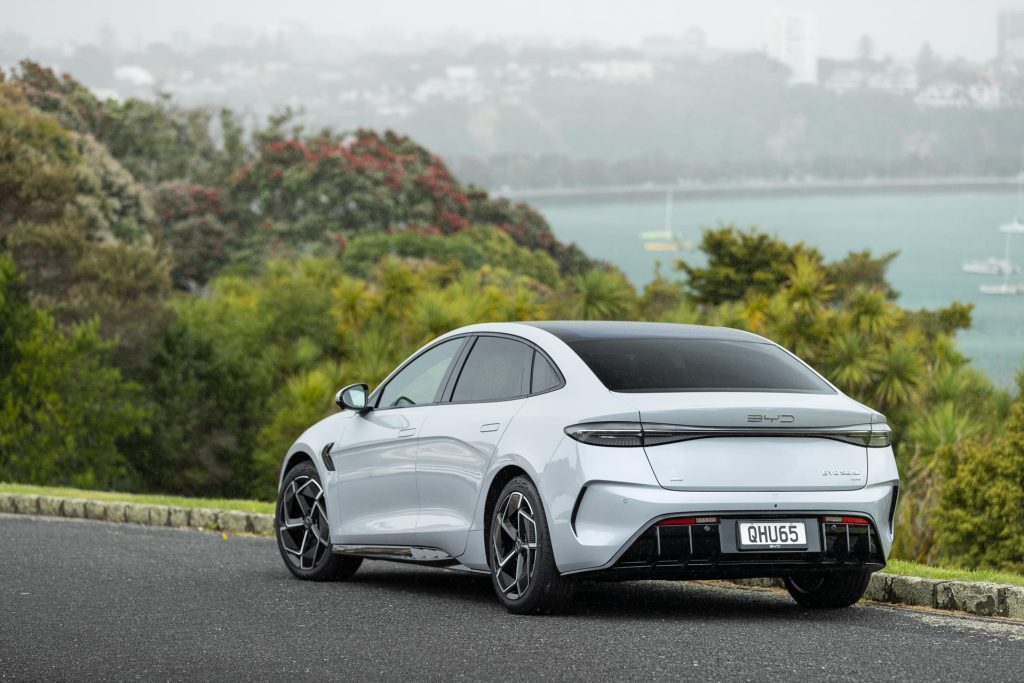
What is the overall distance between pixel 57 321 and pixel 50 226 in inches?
97.7

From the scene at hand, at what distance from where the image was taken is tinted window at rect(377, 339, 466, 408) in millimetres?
8812

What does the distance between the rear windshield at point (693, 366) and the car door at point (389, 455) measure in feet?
3.94

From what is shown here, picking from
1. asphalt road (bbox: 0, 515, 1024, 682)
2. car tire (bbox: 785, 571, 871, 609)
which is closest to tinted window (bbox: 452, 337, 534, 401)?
asphalt road (bbox: 0, 515, 1024, 682)

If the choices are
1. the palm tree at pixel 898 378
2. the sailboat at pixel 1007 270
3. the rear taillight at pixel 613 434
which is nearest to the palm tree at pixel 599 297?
the palm tree at pixel 898 378

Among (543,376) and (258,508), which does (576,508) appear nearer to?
(543,376)

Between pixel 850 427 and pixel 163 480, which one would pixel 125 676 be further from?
pixel 163 480

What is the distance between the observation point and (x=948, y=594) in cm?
824

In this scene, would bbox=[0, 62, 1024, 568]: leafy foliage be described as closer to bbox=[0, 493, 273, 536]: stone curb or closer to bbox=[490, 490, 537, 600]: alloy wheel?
bbox=[0, 493, 273, 536]: stone curb

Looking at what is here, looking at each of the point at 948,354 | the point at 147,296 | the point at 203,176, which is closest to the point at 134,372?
the point at 147,296

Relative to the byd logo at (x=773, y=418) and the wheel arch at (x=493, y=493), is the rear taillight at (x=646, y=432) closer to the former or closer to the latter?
the byd logo at (x=773, y=418)

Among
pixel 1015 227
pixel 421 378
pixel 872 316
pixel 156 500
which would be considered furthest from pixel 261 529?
pixel 1015 227

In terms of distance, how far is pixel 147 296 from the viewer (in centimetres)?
4338

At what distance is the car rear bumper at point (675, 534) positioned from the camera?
710 cm

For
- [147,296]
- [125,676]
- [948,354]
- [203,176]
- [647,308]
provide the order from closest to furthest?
[125,676] → [948,354] → [147,296] → [647,308] → [203,176]
